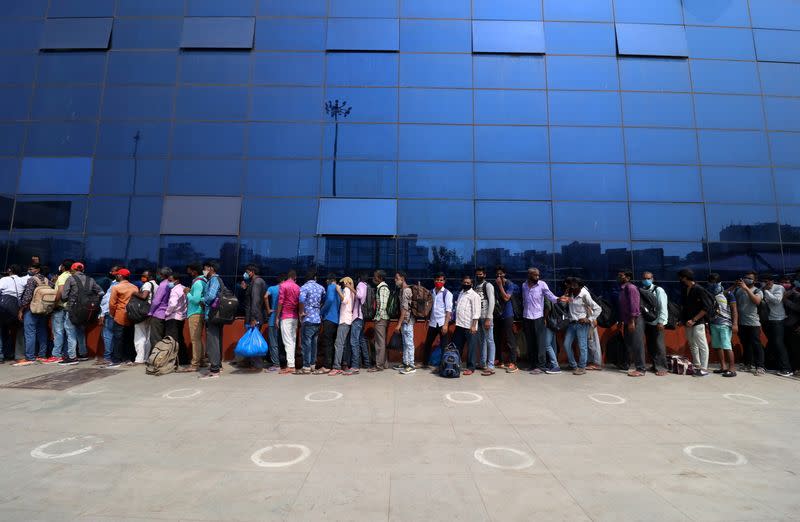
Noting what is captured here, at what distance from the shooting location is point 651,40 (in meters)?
10.6

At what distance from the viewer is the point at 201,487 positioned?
3053 millimetres

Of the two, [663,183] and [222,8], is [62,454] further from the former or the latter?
[663,183]

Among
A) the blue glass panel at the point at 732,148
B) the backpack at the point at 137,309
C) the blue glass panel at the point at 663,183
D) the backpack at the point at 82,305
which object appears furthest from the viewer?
the blue glass panel at the point at 732,148

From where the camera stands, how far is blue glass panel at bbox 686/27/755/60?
10.6 meters

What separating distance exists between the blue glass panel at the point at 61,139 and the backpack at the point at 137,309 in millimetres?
5438

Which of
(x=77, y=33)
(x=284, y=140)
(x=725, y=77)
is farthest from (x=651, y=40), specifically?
(x=77, y=33)

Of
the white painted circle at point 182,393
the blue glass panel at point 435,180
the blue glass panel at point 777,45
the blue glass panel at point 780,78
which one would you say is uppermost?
the blue glass panel at point 777,45

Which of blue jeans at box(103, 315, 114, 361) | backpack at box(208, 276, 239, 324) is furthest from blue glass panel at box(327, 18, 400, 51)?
blue jeans at box(103, 315, 114, 361)

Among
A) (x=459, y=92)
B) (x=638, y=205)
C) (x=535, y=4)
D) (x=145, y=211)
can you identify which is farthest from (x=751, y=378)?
(x=145, y=211)

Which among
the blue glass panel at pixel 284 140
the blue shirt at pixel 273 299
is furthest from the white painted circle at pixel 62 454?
the blue glass panel at pixel 284 140

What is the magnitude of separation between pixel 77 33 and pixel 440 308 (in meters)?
13.6

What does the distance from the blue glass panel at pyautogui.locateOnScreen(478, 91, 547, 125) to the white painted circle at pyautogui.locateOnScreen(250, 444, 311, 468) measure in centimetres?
935

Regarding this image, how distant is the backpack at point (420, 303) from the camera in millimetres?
7621

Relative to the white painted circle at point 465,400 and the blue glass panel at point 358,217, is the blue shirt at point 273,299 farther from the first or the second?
the white painted circle at point 465,400
